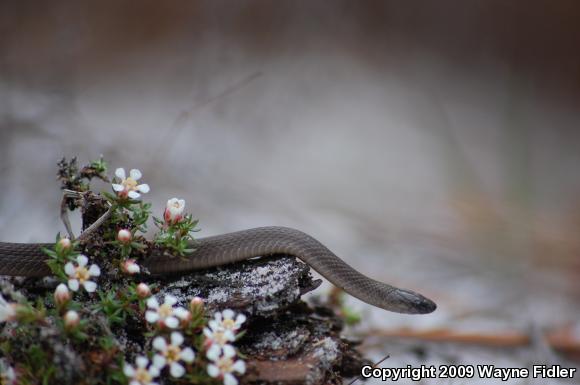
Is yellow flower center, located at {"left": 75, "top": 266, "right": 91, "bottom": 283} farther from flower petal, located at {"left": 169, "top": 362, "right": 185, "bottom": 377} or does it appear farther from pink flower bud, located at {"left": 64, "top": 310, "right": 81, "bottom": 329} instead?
A: flower petal, located at {"left": 169, "top": 362, "right": 185, "bottom": 377}

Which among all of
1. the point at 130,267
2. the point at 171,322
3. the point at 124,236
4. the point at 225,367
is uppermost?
the point at 124,236

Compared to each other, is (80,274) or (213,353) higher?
(80,274)

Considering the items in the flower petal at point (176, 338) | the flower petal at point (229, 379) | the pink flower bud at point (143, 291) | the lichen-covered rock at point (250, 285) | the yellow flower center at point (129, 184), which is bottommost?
the flower petal at point (229, 379)

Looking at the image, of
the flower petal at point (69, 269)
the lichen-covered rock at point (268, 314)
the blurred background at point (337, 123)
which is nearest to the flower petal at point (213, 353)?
→ the lichen-covered rock at point (268, 314)

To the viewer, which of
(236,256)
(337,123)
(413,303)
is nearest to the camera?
(236,256)

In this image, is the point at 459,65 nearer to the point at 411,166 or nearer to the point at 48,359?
the point at 411,166

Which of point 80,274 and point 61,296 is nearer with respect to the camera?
point 61,296

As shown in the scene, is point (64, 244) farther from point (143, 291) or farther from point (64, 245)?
point (143, 291)

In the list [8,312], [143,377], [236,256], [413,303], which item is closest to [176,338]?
[143,377]

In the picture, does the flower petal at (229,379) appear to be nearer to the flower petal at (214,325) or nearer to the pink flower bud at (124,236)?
the flower petal at (214,325)
